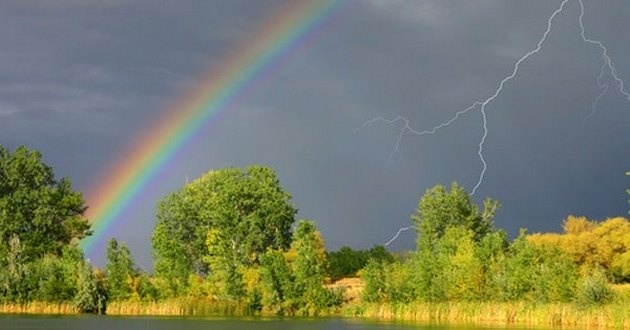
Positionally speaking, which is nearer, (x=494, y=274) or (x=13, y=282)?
(x=494, y=274)

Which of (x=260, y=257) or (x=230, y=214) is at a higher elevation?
(x=230, y=214)

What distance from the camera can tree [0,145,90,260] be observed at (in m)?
106

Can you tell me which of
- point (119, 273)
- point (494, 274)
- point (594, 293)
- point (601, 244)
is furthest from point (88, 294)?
point (601, 244)

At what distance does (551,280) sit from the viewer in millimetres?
70812

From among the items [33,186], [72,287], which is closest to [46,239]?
[33,186]

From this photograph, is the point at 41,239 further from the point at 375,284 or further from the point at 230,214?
the point at 375,284

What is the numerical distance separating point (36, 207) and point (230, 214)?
22.1 meters

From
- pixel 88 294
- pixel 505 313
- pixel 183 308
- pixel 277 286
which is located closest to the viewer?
pixel 505 313

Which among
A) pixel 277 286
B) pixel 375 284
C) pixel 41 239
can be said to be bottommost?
pixel 277 286

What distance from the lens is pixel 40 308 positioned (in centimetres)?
8600

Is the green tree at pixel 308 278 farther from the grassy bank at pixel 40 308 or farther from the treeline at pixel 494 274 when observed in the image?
the grassy bank at pixel 40 308

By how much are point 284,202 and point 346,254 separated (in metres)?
25.1

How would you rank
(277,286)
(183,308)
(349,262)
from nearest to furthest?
(183,308)
(277,286)
(349,262)

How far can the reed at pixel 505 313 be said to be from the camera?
5969 cm
